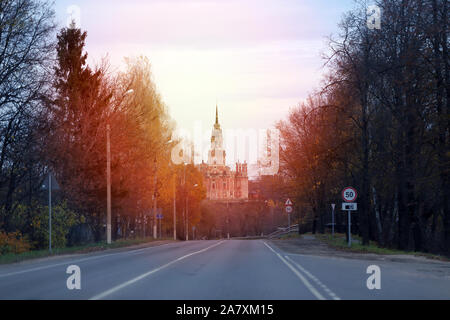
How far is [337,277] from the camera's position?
1609 centimetres

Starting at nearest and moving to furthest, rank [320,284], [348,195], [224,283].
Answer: [320,284] < [224,283] < [348,195]

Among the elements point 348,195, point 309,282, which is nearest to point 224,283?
point 309,282

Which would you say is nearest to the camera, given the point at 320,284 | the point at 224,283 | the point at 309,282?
the point at 320,284

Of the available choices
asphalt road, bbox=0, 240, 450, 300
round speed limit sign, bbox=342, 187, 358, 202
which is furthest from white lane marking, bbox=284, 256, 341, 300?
round speed limit sign, bbox=342, 187, 358, 202

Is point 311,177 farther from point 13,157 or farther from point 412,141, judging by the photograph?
point 13,157

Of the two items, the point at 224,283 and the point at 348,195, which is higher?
the point at 348,195

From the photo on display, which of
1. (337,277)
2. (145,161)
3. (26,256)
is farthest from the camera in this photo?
(145,161)

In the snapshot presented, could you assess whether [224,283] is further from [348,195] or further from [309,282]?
[348,195]

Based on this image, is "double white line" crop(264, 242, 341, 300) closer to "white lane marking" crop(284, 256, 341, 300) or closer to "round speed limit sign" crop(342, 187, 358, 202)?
"white lane marking" crop(284, 256, 341, 300)

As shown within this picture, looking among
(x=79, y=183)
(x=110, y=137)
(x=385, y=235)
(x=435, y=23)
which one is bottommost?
(x=385, y=235)

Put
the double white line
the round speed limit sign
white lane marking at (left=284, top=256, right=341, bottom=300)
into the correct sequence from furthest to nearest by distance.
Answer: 1. the round speed limit sign
2. the double white line
3. white lane marking at (left=284, top=256, right=341, bottom=300)

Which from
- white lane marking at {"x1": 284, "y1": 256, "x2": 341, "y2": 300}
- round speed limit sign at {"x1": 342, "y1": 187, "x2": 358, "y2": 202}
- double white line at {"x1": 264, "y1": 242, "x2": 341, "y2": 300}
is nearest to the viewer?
white lane marking at {"x1": 284, "y1": 256, "x2": 341, "y2": 300}
